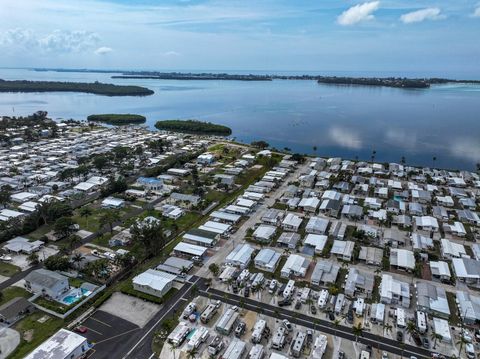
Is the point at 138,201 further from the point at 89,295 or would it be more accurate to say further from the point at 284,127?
the point at 284,127

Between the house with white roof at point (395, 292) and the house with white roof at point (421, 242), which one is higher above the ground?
the house with white roof at point (421, 242)

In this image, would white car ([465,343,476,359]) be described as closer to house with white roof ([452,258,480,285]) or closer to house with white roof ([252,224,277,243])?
house with white roof ([452,258,480,285])

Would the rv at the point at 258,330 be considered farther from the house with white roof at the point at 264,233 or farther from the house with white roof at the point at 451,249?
the house with white roof at the point at 451,249

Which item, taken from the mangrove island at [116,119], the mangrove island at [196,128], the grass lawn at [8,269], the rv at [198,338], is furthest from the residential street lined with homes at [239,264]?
the mangrove island at [116,119]

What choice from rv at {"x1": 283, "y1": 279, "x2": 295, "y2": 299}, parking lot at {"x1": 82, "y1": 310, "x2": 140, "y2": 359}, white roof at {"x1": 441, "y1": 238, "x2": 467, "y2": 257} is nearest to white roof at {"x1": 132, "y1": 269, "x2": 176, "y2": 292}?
parking lot at {"x1": 82, "y1": 310, "x2": 140, "y2": 359}

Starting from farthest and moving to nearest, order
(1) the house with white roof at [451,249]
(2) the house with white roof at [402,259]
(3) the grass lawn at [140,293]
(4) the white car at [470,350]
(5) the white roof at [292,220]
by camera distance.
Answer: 1. (5) the white roof at [292,220]
2. (1) the house with white roof at [451,249]
3. (2) the house with white roof at [402,259]
4. (3) the grass lawn at [140,293]
5. (4) the white car at [470,350]

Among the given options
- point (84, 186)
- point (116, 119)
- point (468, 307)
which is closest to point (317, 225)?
point (468, 307)

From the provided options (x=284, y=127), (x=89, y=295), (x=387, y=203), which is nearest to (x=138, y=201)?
(x=89, y=295)

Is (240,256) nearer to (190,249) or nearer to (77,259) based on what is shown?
(190,249)
